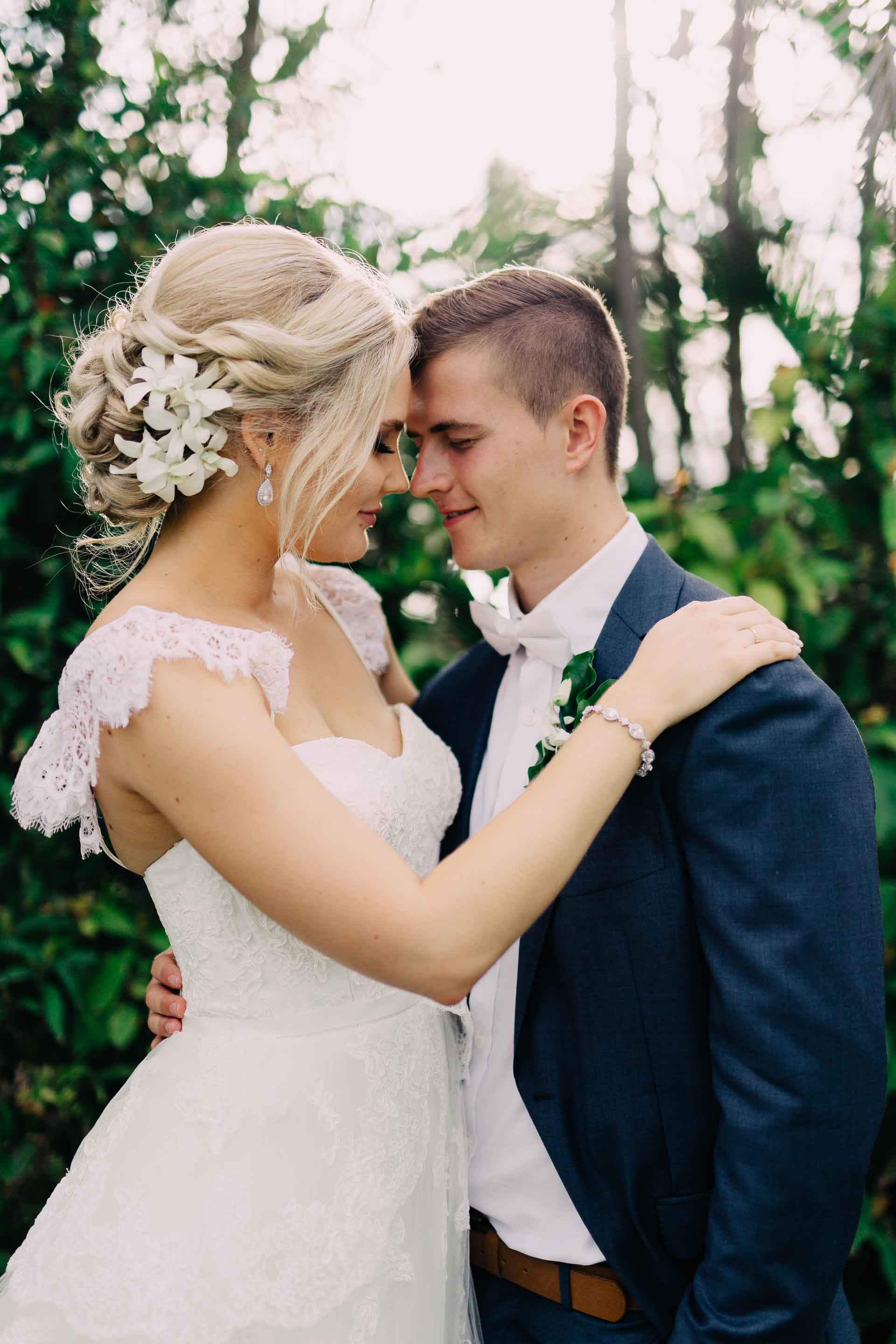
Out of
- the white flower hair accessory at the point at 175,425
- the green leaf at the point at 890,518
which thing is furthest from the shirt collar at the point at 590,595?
the green leaf at the point at 890,518

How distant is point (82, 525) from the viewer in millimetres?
2957

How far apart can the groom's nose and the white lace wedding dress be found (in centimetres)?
66

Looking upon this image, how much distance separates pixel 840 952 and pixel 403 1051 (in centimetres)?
83

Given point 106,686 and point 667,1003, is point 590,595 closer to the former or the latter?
point 667,1003

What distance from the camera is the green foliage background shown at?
9.20 feet

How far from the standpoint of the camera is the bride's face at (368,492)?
2.06m

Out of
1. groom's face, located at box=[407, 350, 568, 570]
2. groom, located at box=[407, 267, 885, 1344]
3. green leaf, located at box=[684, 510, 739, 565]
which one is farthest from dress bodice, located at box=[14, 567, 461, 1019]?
green leaf, located at box=[684, 510, 739, 565]

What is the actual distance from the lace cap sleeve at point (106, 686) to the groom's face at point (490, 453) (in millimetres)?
680

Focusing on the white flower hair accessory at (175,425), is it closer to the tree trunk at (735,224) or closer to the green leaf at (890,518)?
the green leaf at (890,518)

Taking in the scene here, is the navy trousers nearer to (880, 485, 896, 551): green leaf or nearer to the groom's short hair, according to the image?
the groom's short hair

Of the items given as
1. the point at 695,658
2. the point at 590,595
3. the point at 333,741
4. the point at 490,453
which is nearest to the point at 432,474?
the point at 490,453

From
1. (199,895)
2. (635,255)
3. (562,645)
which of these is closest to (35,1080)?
(199,895)

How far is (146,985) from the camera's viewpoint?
285 centimetres
